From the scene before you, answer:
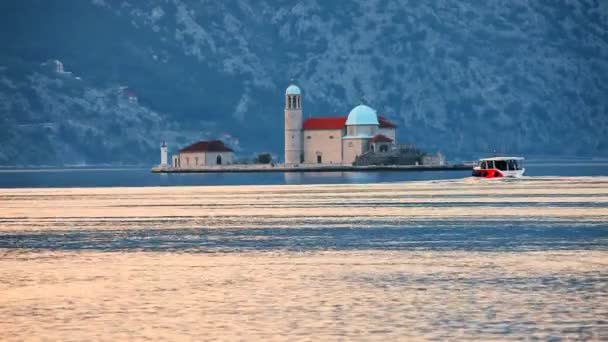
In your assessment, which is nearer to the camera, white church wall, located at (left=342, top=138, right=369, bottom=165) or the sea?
the sea

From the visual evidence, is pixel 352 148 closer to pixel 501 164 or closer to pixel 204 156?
pixel 204 156

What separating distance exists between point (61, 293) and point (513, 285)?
10.8 meters

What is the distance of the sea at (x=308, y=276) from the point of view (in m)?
25.6

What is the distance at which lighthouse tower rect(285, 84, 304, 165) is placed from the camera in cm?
17650

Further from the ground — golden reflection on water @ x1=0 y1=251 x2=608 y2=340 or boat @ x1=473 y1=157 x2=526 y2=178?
boat @ x1=473 y1=157 x2=526 y2=178

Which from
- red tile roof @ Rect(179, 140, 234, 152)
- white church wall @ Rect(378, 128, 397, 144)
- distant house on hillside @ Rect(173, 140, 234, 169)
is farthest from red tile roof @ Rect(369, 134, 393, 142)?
red tile roof @ Rect(179, 140, 234, 152)

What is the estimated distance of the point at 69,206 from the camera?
74375 mm

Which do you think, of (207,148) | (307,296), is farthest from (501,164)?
(307,296)

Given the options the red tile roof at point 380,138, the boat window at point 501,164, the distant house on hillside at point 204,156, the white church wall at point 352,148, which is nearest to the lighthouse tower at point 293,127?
the white church wall at point 352,148

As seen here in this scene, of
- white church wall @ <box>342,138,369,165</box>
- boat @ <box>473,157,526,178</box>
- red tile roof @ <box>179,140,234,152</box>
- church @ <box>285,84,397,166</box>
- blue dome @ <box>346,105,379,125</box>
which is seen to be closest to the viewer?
boat @ <box>473,157,526,178</box>

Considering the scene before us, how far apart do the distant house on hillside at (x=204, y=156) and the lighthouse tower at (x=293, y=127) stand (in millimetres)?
14232

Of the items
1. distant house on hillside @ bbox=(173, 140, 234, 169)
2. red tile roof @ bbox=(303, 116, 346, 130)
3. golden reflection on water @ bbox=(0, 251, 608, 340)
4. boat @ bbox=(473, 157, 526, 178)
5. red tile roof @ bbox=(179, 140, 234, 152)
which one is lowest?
golden reflection on water @ bbox=(0, 251, 608, 340)

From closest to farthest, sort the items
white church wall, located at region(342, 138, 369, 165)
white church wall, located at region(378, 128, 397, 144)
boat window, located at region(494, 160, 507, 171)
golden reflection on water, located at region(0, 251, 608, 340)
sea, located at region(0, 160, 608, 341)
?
golden reflection on water, located at region(0, 251, 608, 340) → sea, located at region(0, 160, 608, 341) → boat window, located at region(494, 160, 507, 171) → white church wall, located at region(342, 138, 369, 165) → white church wall, located at region(378, 128, 397, 144)

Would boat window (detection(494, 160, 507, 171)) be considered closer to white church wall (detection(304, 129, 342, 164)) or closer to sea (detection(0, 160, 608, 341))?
white church wall (detection(304, 129, 342, 164))
